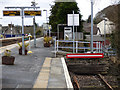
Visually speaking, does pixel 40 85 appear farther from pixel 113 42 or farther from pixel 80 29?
pixel 80 29

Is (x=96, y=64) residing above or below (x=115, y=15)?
below

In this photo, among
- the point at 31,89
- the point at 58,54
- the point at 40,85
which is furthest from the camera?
the point at 58,54

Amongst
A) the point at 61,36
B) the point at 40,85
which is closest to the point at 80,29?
the point at 61,36

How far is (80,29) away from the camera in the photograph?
33.4 meters

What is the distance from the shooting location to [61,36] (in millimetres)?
33188

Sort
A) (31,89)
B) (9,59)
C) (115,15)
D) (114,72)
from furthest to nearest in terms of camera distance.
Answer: (114,72) < (115,15) < (9,59) < (31,89)

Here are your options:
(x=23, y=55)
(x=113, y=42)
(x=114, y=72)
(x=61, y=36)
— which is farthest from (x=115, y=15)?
(x=61, y=36)

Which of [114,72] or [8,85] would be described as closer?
[8,85]

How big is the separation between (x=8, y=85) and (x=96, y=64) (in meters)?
7.57

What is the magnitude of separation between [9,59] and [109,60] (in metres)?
7.33

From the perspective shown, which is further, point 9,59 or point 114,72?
point 114,72

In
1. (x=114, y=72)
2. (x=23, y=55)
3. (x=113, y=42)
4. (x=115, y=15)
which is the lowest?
(x=114, y=72)

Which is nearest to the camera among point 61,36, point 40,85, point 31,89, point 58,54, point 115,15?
point 31,89

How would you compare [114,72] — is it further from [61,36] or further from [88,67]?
[61,36]
